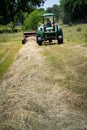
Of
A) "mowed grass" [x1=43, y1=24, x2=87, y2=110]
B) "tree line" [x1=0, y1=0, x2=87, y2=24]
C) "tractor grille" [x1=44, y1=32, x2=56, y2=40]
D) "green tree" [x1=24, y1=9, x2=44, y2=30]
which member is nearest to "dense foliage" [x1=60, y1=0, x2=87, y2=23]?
"tree line" [x1=0, y1=0, x2=87, y2=24]

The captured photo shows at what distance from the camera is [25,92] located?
9391mm

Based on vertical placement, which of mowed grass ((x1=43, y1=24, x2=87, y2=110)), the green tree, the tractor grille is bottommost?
mowed grass ((x1=43, y1=24, x2=87, y2=110))

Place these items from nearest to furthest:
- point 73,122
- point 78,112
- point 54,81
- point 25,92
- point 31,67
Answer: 1. point 73,122
2. point 78,112
3. point 25,92
4. point 54,81
5. point 31,67

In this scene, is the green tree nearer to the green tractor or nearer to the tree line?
the green tractor

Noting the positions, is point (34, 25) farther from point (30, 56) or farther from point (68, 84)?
point (68, 84)

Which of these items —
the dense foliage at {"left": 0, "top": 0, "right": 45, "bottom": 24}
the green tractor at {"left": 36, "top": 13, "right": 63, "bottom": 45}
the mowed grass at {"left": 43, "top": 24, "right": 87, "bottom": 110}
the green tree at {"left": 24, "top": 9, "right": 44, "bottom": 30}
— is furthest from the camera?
the dense foliage at {"left": 0, "top": 0, "right": 45, "bottom": 24}

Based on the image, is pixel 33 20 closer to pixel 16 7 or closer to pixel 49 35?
pixel 49 35

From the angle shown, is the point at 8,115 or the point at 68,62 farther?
the point at 68,62

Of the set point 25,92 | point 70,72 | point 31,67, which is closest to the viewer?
point 25,92

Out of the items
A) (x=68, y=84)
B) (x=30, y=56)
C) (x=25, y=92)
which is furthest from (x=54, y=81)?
(x=30, y=56)

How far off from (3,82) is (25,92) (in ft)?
6.30

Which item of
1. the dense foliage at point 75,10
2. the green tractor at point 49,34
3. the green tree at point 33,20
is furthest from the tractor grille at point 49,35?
the dense foliage at point 75,10

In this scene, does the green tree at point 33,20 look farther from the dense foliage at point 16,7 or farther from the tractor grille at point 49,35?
the dense foliage at point 16,7

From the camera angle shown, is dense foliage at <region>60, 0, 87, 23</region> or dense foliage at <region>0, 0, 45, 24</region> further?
dense foliage at <region>60, 0, 87, 23</region>
